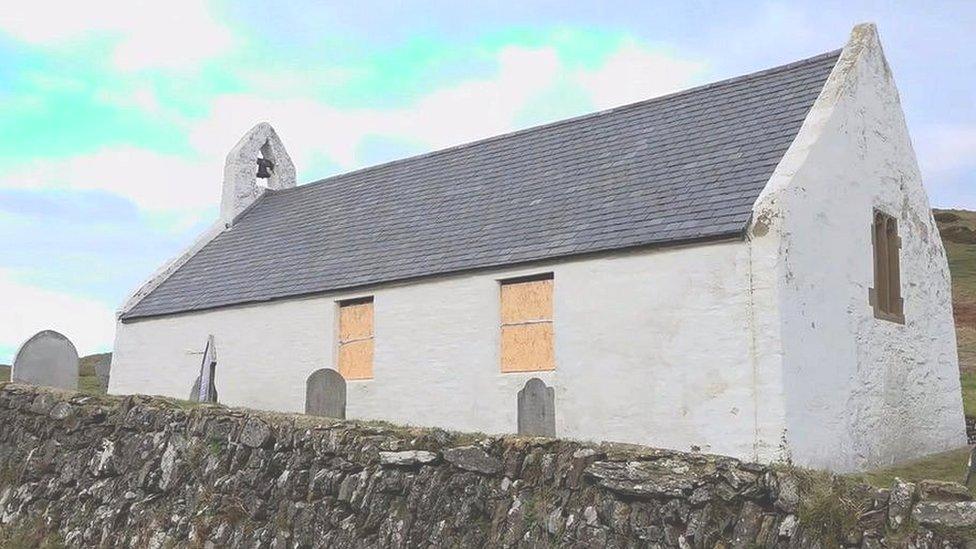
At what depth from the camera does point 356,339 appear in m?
17.3

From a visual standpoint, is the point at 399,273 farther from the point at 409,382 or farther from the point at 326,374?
the point at 326,374

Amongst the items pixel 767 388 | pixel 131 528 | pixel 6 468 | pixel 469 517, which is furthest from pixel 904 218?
pixel 6 468

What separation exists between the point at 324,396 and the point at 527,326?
14.7 feet

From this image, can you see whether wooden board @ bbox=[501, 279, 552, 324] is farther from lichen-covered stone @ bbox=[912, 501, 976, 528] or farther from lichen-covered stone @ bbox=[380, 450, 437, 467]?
lichen-covered stone @ bbox=[912, 501, 976, 528]

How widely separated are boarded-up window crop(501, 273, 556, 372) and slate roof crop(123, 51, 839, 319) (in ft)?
1.78

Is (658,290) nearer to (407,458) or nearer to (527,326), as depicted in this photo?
(527,326)

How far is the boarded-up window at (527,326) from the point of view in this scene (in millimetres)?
14742

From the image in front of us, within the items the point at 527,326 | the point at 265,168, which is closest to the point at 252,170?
the point at 265,168

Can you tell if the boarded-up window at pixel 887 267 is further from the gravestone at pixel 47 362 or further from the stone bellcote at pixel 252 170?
the stone bellcote at pixel 252 170

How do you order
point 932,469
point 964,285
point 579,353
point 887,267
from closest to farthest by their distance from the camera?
point 932,469 < point 579,353 < point 887,267 < point 964,285

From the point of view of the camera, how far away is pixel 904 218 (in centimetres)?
1544

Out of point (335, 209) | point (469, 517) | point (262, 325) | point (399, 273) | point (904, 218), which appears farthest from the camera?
point (335, 209)

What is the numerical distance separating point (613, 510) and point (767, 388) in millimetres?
6586

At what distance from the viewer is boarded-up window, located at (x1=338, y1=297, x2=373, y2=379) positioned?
56.2 feet
